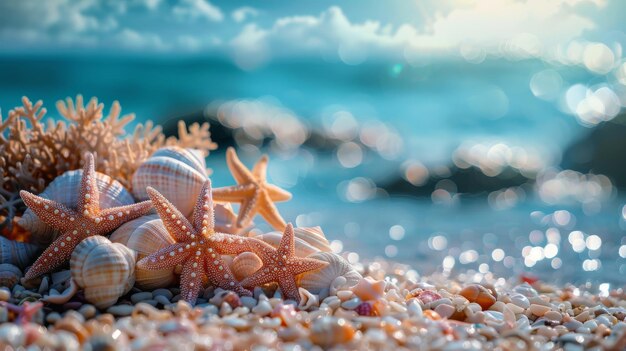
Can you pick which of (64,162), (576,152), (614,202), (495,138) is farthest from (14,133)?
(495,138)

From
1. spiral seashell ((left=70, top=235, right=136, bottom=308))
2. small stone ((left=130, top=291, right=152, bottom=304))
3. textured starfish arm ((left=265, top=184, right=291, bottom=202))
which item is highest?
textured starfish arm ((left=265, top=184, right=291, bottom=202))

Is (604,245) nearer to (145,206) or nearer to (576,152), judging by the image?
(145,206)

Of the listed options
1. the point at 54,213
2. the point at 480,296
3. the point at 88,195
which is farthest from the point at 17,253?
the point at 480,296

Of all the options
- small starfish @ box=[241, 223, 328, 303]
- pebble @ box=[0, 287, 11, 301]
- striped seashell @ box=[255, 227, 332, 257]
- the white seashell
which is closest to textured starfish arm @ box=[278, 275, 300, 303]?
small starfish @ box=[241, 223, 328, 303]

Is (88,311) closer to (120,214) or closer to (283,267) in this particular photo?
(120,214)

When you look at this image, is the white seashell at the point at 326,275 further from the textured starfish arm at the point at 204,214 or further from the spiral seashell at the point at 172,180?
the spiral seashell at the point at 172,180

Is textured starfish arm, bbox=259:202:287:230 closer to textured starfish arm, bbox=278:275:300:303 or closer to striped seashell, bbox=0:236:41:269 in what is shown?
textured starfish arm, bbox=278:275:300:303

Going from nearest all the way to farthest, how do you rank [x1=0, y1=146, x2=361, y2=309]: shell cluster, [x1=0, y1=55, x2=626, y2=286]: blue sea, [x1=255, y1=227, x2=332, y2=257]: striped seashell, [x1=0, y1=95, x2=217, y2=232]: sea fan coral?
[x1=0, y1=146, x2=361, y2=309]: shell cluster, [x1=255, y1=227, x2=332, y2=257]: striped seashell, [x1=0, y1=95, x2=217, y2=232]: sea fan coral, [x1=0, y1=55, x2=626, y2=286]: blue sea
